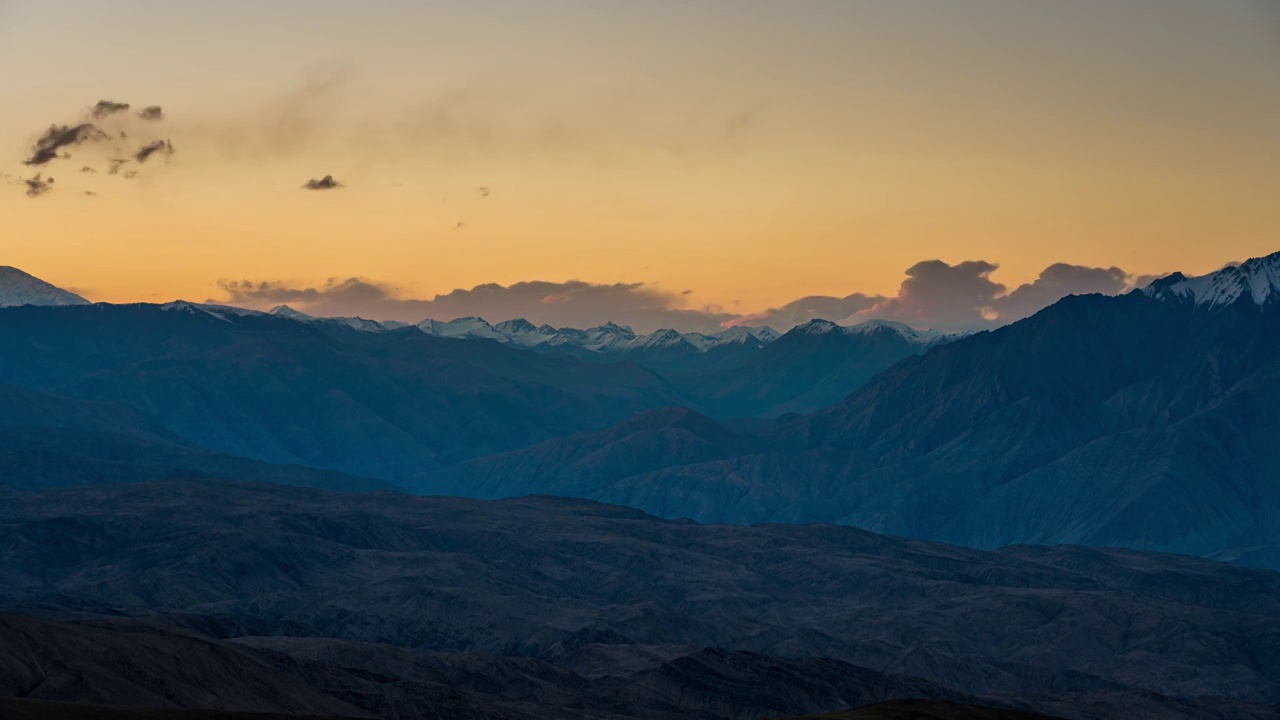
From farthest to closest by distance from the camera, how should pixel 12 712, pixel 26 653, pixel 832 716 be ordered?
pixel 26 653 → pixel 832 716 → pixel 12 712

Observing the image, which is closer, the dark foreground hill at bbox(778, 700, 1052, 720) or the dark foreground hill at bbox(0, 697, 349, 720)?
the dark foreground hill at bbox(0, 697, 349, 720)

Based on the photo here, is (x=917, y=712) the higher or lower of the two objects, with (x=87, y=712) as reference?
lower

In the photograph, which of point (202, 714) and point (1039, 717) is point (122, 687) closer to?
point (202, 714)

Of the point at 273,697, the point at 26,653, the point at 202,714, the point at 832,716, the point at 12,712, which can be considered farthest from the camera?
the point at 273,697

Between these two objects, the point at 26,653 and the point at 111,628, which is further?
the point at 111,628

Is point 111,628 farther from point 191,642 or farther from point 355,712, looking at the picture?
point 355,712

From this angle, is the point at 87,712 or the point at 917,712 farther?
the point at 917,712

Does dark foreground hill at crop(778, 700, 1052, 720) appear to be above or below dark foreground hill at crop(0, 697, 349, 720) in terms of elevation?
below

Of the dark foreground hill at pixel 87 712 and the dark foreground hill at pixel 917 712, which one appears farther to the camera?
the dark foreground hill at pixel 917 712

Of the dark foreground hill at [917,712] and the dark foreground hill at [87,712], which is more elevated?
the dark foreground hill at [87,712]

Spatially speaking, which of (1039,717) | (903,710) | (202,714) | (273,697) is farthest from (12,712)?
(1039,717)
